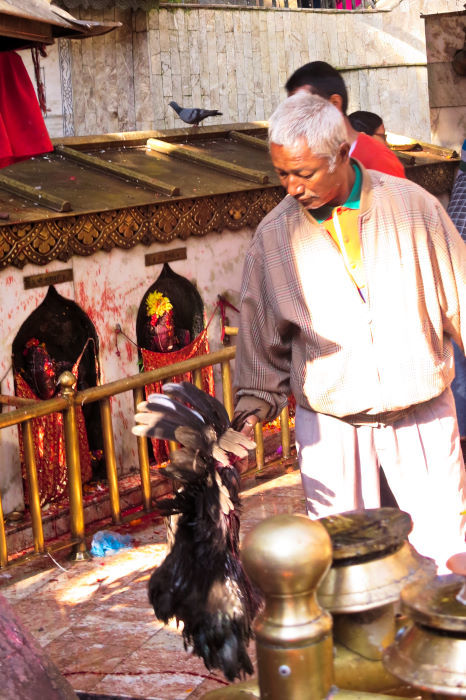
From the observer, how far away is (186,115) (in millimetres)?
8805

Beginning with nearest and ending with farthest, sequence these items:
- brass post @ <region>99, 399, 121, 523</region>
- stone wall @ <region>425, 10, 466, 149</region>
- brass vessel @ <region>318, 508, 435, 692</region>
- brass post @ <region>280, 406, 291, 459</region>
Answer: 1. brass vessel @ <region>318, 508, 435, 692</region>
2. brass post @ <region>99, 399, 121, 523</region>
3. brass post @ <region>280, 406, 291, 459</region>
4. stone wall @ <region>425, 10, 466, 149</region>

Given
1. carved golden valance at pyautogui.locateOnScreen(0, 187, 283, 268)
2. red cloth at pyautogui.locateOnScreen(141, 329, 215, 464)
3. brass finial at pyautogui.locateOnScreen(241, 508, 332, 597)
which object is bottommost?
red cloth at pyautogui.locateOnScreen(141, 329, 215, 464)

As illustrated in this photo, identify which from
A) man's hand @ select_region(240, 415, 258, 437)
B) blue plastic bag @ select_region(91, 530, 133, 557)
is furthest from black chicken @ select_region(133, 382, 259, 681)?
blue plastic bag @ select_region(91, 530, 133, 557)

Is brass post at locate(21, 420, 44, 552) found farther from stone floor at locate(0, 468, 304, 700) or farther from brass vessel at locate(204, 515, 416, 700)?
brass vessel at locate(204, 515, 416, 700)

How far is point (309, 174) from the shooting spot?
2746 mm

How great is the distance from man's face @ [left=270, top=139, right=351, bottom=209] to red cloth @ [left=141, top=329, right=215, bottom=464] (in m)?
3.61

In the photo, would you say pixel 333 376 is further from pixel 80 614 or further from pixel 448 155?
pixel 448 155

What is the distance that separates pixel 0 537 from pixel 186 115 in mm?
4946

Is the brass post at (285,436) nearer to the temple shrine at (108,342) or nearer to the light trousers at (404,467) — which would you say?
the temple shrine at (108,342)

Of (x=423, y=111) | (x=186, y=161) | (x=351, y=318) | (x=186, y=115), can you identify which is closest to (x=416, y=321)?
(x=351, y=318)

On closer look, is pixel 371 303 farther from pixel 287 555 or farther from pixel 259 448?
pixel 259 448

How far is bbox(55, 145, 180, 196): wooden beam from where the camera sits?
679cm

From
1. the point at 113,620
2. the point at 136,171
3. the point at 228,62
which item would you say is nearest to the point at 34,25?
the point at 136,171

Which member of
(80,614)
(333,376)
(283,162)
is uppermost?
(283,162)
